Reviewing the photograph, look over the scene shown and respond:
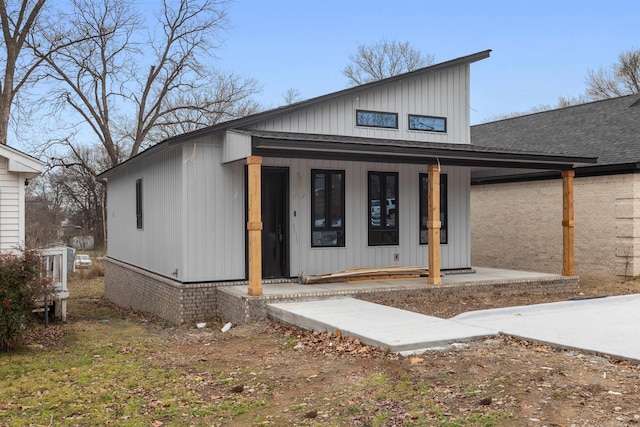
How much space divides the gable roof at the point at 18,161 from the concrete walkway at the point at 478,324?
5.63 meters

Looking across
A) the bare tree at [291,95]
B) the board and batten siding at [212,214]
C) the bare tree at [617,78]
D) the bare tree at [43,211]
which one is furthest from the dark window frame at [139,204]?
the bare tree at [617,78]

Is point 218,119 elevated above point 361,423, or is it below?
above

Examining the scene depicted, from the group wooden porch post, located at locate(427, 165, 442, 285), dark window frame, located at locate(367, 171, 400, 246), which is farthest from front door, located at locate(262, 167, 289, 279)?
wooden porch post, located at locate(427, 165, 442, 285)

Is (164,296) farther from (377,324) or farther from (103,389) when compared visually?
(103,389)

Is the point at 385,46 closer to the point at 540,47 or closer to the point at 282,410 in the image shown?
the point at 540,47

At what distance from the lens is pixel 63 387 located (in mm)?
6129

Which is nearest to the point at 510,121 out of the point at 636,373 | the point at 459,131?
the point at 459,131

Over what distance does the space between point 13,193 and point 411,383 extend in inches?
368

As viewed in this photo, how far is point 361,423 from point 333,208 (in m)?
7.79

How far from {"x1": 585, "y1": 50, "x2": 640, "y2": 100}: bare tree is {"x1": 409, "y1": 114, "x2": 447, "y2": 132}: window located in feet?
92.5

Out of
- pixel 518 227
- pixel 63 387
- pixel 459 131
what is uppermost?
pixel 459 131

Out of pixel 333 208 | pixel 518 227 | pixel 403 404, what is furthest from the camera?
pixel 518 227

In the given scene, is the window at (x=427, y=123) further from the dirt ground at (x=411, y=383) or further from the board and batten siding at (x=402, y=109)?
the dirt ground at (x=411, y=383)

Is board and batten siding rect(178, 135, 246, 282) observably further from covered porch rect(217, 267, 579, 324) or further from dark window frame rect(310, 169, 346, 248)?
dark window frame rect(310, 169, 346, 248)
